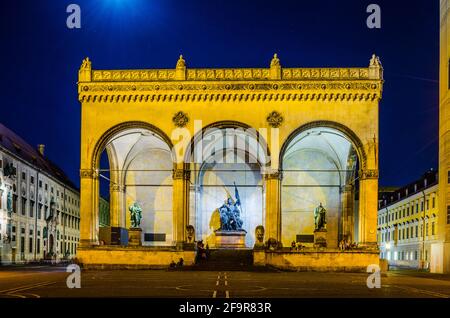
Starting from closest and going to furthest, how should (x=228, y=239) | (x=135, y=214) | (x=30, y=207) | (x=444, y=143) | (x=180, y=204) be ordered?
(x=444, y=143) → (x=180, y=204) → (x=135, y=214) → (x=228, y=239) → (x=30, y=207)

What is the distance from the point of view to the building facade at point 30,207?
5547 cm

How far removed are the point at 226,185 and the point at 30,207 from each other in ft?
70.5

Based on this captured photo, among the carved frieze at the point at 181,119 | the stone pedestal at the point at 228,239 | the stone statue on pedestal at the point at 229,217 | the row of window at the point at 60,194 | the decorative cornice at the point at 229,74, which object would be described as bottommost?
the stone pedestal at the point at 228,239

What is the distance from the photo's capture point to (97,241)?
43062mm

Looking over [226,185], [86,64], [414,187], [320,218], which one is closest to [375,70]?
[320,218]

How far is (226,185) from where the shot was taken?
52.8 metres

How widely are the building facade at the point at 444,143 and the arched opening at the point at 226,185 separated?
14.3 m

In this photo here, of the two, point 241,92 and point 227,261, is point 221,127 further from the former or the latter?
point 227,261

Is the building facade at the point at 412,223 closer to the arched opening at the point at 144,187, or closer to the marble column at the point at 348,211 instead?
the marble column at the point at 348,211

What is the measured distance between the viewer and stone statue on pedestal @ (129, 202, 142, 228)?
154ft

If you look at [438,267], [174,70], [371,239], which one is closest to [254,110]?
[174,70]

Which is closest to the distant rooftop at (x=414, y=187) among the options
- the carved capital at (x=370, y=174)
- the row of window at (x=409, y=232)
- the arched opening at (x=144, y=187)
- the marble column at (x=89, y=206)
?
the row of window at (x=409, y=232)

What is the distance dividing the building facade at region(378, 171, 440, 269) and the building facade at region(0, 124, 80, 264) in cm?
3580
